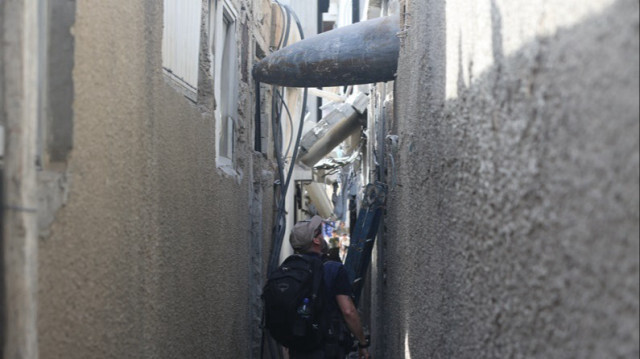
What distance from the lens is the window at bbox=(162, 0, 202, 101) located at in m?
3.10

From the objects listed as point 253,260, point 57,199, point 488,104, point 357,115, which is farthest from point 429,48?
point 357,115

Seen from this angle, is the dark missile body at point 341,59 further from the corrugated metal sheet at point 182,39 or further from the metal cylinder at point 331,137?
the metal cylinder at point 331,137

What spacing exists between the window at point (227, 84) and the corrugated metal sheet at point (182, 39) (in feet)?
3.28

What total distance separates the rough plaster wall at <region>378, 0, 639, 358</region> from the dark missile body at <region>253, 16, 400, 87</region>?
248 centimetres

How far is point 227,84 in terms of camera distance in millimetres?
5191

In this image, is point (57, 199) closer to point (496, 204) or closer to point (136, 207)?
point (136, 207)

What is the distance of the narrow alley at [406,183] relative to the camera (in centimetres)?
104

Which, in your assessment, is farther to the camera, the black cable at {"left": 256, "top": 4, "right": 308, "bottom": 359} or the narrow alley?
the black cable at {"left": 256, "top": 4, "right": 308, "bottom": 359}

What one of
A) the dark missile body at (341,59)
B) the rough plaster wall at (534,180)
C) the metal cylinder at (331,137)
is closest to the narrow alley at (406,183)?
the rough plaster wall at (534,180)

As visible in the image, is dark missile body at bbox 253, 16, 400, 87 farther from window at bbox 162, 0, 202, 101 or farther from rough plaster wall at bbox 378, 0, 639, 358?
rough plaster wall at bbox 378, 0, 639, 358

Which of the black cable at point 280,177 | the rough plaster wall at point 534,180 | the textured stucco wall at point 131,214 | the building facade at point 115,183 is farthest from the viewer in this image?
the black cable at point 280,177

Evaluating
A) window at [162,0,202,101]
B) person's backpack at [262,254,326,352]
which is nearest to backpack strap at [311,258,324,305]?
person's backpack at [262,254,326,352]

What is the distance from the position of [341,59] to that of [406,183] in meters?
1.85

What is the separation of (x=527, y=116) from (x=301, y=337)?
111 inches
